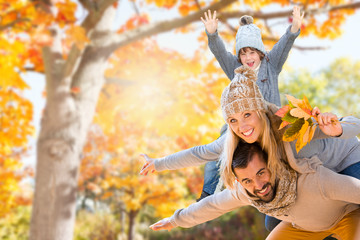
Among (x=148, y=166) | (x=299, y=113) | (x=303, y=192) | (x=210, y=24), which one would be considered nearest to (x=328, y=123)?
(x=299, y=113)

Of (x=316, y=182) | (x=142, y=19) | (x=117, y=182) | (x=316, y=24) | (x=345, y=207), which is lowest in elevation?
(x=345, y=207)

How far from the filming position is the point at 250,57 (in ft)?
6.07

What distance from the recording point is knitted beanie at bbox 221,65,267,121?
1.49 metres

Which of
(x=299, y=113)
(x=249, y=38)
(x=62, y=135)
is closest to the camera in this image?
(x=299, y=113)

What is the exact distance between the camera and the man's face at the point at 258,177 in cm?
154

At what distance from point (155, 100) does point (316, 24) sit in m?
3.09

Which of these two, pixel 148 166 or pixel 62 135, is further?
pixel 62 135

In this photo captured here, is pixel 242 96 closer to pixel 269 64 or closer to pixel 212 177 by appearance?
pixel 269 64

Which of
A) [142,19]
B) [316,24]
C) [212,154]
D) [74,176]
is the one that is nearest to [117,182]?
[142,19]

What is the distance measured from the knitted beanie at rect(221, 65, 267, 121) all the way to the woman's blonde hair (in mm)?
56

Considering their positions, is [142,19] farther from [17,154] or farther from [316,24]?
[17,154]

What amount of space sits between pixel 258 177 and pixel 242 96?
0.39m

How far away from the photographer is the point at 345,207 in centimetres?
164

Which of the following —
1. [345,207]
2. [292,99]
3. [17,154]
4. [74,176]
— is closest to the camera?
[292,99]
